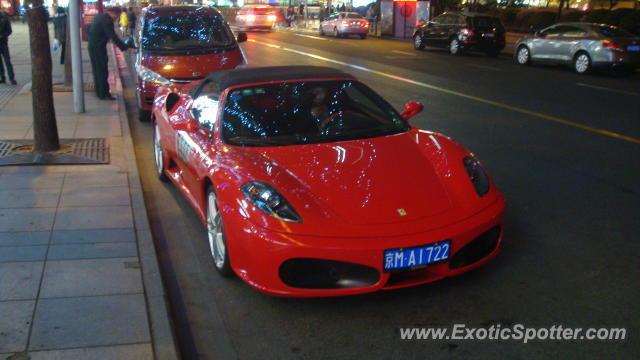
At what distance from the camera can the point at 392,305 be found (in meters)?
4.18

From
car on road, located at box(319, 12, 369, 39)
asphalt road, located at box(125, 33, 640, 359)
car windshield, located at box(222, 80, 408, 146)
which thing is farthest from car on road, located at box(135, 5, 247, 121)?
car on road, located at box(319, 12, 369, 39)

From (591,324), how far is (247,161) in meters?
2.39

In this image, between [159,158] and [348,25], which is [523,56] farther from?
[159,158]

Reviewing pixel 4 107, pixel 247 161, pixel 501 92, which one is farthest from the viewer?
pixel 501 92

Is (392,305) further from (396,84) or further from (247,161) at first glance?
(396,84)

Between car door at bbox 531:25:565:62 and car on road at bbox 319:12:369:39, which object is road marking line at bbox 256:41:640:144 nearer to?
car door at bbox 531:25:565:62

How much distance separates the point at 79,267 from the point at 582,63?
54.1ft

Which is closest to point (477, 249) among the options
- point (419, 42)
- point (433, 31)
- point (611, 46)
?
point (611, 46)

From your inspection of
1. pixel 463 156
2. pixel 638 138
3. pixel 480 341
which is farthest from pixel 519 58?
pixel 480 341

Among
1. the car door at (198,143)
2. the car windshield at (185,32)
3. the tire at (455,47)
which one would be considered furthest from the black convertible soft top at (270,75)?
the tire at (455,47)

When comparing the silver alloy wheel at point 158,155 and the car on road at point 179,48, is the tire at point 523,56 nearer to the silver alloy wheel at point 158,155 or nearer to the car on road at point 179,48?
the car on road at point 179,48

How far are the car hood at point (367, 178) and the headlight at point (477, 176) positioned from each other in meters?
0.28

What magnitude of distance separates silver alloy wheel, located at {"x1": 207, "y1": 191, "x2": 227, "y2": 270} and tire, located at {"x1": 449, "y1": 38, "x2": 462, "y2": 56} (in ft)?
67.2

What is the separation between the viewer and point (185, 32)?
11414mm
